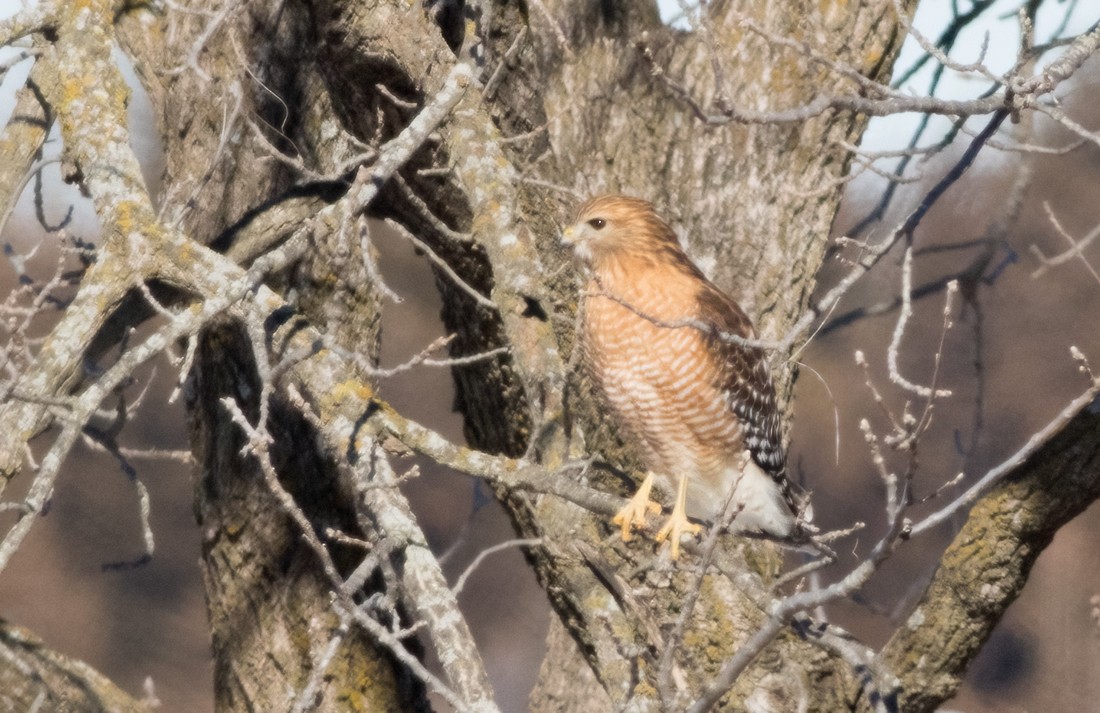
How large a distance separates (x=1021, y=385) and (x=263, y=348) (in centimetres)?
770

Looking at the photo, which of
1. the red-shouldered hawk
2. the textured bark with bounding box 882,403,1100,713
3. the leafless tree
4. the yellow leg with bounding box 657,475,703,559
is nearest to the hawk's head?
the red-shouldered hawk

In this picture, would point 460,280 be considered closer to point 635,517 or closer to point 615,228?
point 615,228

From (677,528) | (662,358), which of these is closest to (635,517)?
(677,528)

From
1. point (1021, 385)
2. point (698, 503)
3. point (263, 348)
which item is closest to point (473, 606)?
point (1021, 385)

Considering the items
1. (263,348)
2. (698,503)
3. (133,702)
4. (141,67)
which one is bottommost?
(133,702)

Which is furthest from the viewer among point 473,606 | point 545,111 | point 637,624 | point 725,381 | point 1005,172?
point 473,606

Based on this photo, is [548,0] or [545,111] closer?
[545,111]

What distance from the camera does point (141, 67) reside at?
4.81 meters

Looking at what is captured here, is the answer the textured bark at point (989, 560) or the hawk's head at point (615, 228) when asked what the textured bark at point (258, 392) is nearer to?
the hawk's head at point (615, 228)

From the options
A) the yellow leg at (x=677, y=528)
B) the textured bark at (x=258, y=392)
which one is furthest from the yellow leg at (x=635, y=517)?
the textured bark at (x=258, y=392)

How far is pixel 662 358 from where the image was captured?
13.5ft

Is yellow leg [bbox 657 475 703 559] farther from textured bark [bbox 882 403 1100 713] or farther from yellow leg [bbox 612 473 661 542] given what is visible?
textured bark [bbox 882 403 1100 713]

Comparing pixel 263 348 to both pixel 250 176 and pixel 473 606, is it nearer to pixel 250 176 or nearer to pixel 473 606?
pixel 250 176

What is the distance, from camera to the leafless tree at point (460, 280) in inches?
116
